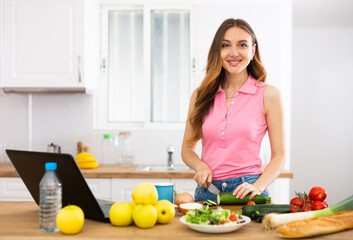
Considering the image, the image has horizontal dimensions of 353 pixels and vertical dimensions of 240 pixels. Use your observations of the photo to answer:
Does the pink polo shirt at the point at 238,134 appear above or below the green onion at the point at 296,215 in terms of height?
above

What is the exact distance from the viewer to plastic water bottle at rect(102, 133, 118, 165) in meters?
3.70

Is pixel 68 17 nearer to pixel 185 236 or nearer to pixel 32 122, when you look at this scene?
pixel 32 122

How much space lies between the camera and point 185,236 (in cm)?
118

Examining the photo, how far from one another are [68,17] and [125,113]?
1.04 metres

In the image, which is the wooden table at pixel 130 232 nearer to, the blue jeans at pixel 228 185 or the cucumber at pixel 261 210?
the cucumber at pixel 261 210

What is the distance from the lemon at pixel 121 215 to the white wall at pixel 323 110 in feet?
17.2

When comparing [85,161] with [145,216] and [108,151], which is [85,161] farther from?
[145,216]

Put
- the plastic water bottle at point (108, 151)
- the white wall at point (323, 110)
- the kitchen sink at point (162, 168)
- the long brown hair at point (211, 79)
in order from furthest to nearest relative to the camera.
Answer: the white wall at point (323, 110) < the plastic water bottle at point (108, 151) < the kitchen sink at point (162, 168) < the long brown hair at point (211, 79)

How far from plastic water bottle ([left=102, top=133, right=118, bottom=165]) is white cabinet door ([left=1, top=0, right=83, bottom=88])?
0.65 m

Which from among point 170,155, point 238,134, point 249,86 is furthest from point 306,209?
point 170,155

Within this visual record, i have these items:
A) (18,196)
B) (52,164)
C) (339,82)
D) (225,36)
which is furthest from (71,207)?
(339,82)

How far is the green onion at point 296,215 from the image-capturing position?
122cm

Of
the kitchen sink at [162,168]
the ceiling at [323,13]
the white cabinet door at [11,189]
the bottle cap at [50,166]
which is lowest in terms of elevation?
the white cabinet door at [11,189]

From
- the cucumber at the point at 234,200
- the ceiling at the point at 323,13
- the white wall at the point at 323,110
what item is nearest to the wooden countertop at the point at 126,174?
the cucumber at the point at 234,200
